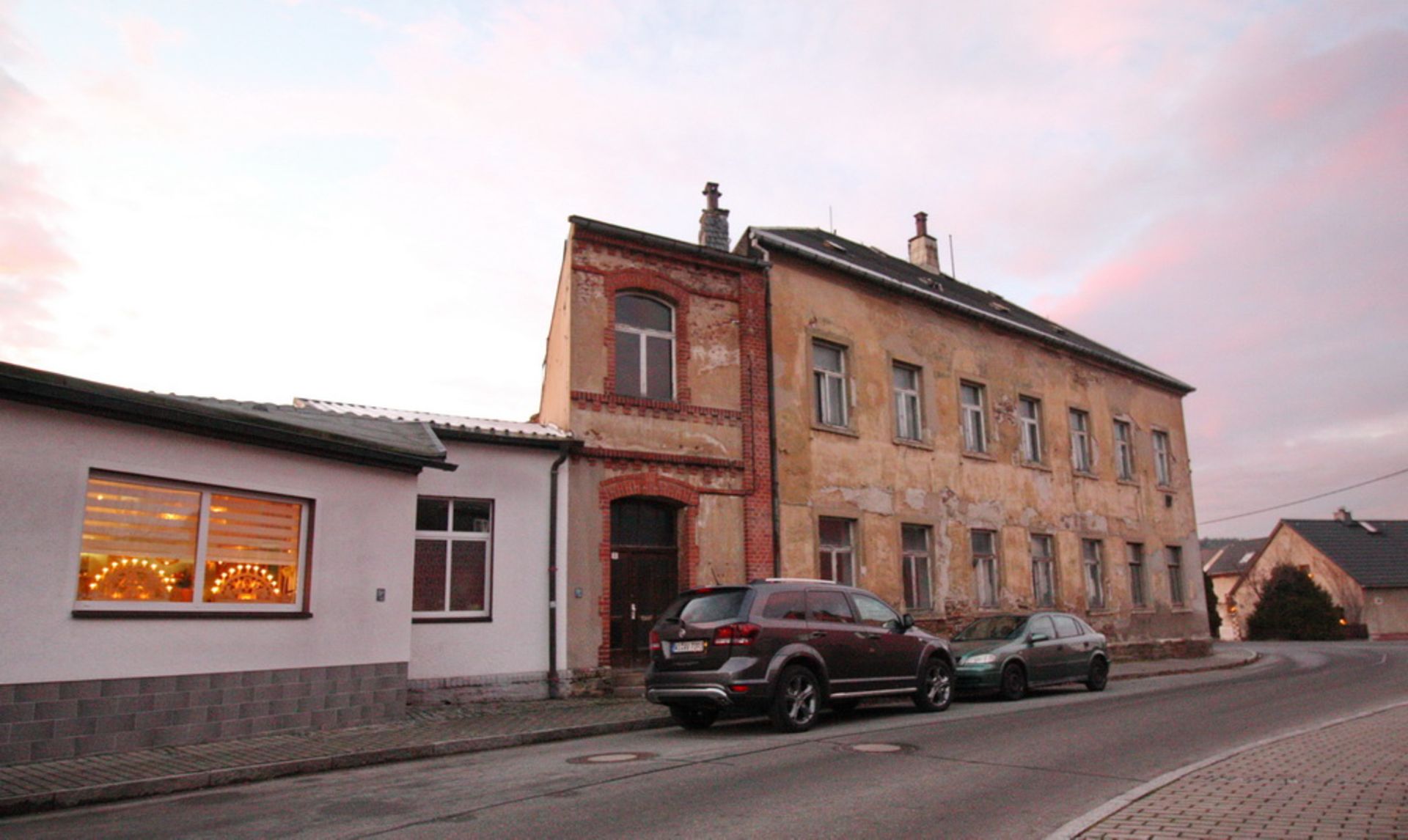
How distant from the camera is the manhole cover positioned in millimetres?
8977

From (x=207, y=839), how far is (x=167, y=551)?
472cm

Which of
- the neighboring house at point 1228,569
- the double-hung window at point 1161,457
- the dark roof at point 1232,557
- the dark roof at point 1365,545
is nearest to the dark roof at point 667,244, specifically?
the double-hung window at point 1161,457

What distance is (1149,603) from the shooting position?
88.3ft

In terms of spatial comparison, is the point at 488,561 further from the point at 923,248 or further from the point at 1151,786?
the point at 923,248

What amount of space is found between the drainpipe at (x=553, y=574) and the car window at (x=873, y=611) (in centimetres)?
481

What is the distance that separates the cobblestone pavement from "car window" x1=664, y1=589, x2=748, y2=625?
15.8ft

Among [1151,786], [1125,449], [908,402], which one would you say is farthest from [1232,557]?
[1151,786]

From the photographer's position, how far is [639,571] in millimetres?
15977

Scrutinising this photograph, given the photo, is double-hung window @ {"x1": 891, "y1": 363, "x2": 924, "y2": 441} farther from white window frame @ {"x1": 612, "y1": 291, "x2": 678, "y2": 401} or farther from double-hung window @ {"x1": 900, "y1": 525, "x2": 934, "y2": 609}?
white window frame @ {"x1": 612, "y1": 291, "x2": 678, "y2": 401}

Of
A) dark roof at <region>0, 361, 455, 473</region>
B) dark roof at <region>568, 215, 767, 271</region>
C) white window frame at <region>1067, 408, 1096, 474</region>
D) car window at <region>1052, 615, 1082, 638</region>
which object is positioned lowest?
car window at <region>1052, 615, 1082, 638</region>

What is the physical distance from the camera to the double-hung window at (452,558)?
1403 centimetres

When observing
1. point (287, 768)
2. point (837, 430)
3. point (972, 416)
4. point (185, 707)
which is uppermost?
point (972, 416)

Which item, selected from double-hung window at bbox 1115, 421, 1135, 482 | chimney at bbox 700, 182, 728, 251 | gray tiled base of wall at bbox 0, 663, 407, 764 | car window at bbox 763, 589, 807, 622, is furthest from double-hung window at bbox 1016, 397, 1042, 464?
gray tiled base of wall at bbox 0, 663, 407, 764

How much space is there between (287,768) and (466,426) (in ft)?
21.7
